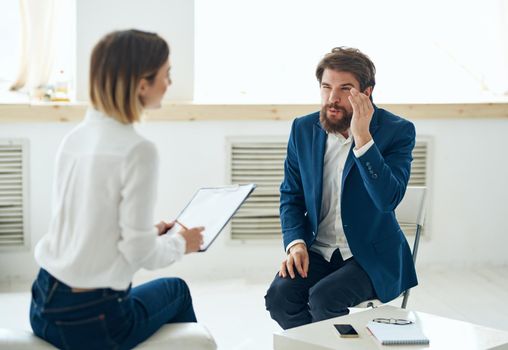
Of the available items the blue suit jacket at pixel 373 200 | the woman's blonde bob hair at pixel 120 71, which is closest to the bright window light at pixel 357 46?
the blue suit jacket at pixel 373 200

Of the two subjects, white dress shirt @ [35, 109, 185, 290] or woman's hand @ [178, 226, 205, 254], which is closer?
white dress shirt @ [35, 109, 185, 290]

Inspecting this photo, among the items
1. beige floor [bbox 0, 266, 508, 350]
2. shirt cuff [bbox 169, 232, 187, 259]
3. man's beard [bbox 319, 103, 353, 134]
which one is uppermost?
man's beard [bbox 319, 103, 353, 134]

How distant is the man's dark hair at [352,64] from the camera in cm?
279

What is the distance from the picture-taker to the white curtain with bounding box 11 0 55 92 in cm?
432

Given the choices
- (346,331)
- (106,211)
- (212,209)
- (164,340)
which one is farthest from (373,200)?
(106,211)

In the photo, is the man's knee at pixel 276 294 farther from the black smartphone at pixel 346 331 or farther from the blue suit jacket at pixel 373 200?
the black smartphone at pixel 346 331

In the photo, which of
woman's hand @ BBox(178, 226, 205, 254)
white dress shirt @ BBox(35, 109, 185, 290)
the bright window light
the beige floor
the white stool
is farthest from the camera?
the bright window light

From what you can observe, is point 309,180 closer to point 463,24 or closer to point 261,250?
point 261,250

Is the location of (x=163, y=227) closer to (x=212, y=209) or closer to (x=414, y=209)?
(x=212, y=209)

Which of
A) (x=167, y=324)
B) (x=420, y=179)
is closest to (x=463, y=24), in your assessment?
(x=420, y=179)

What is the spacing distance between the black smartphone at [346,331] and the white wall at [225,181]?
7.18 ft

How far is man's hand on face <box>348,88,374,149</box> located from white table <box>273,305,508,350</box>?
0.54 metres

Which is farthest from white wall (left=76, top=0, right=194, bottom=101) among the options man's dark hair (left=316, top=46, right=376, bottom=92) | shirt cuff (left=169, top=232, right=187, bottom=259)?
shirt cuff (left=169, top=232, right=187, bottom=259)

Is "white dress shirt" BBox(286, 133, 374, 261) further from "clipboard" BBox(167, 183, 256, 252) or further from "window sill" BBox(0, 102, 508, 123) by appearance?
"window sill" BBox(0, 102, 508, 123)
